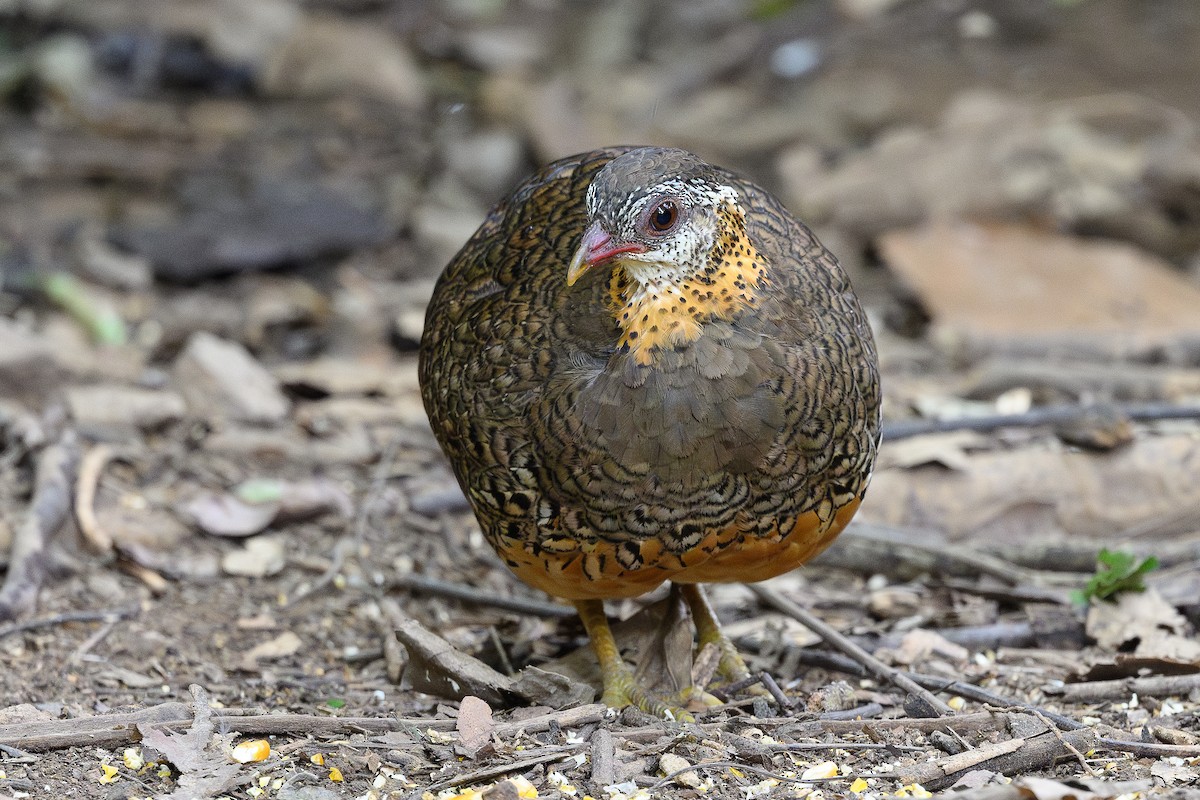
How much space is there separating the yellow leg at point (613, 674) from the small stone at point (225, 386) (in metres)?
2.29

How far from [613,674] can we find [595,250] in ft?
4.73

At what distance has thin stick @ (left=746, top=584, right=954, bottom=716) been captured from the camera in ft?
13.8

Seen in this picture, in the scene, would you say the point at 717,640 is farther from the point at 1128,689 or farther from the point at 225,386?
the point at 225,386

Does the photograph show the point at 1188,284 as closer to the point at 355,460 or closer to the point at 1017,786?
the point at 355,460

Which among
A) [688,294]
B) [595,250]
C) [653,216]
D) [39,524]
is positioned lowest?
[39,524]

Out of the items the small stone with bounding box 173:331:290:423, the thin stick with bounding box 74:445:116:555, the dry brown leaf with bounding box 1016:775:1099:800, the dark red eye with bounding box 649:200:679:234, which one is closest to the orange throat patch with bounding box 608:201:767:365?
the dark red eye with bounding box 649:200:679:234

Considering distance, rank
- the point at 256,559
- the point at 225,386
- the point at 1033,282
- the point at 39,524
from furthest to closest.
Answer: the point at 1033,282 < the point at 225,386 < the point at 256,559 < the point at 39,524

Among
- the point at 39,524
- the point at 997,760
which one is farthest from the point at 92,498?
the point at 997,760

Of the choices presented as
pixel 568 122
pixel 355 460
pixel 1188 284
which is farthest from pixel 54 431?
pixel 1188 284

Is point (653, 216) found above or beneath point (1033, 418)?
above

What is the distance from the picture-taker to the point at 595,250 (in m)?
3.75

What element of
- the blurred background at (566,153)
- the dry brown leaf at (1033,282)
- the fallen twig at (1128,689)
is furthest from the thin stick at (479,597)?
the dry brown leaf at (1033,282)

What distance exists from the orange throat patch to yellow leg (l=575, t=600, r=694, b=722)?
1.12 m

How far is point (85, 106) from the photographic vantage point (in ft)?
28.8
